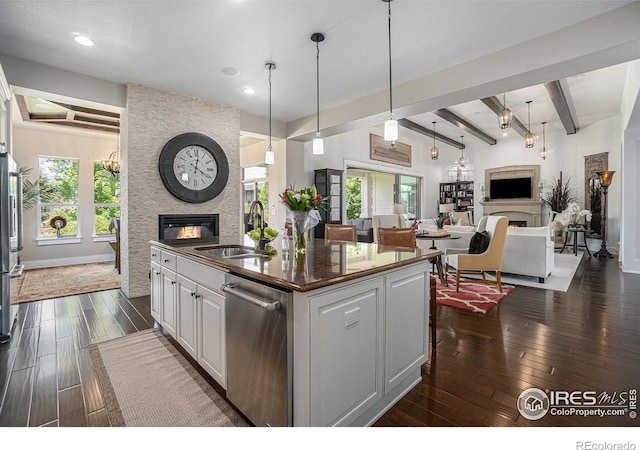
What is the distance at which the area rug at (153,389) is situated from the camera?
175 cm

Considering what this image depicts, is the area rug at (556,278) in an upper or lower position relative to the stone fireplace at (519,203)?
lower

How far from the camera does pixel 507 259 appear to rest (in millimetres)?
4945

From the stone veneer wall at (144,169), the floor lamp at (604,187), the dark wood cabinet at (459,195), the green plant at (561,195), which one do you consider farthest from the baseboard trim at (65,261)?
the green plant at (561,195)

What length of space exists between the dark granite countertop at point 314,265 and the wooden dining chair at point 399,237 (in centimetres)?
97

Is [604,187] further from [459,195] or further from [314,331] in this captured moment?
[314,331]

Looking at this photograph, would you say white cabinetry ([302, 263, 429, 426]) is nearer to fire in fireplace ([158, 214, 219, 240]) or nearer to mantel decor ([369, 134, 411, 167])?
fire in fireplace ([158, 214, 219, 240])

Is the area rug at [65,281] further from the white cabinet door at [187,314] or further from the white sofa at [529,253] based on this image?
the white sofa at [529,253]

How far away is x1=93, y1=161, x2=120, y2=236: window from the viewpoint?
6.94 meters

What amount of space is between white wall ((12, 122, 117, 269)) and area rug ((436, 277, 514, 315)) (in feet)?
23.6

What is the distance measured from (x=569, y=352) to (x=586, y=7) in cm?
293

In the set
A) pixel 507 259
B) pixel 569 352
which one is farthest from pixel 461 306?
pixel 507 259

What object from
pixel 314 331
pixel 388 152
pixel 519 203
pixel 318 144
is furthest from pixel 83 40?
pixel 519 203

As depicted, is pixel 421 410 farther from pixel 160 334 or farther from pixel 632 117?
pixel 632 117

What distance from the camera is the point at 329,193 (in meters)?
6.86
